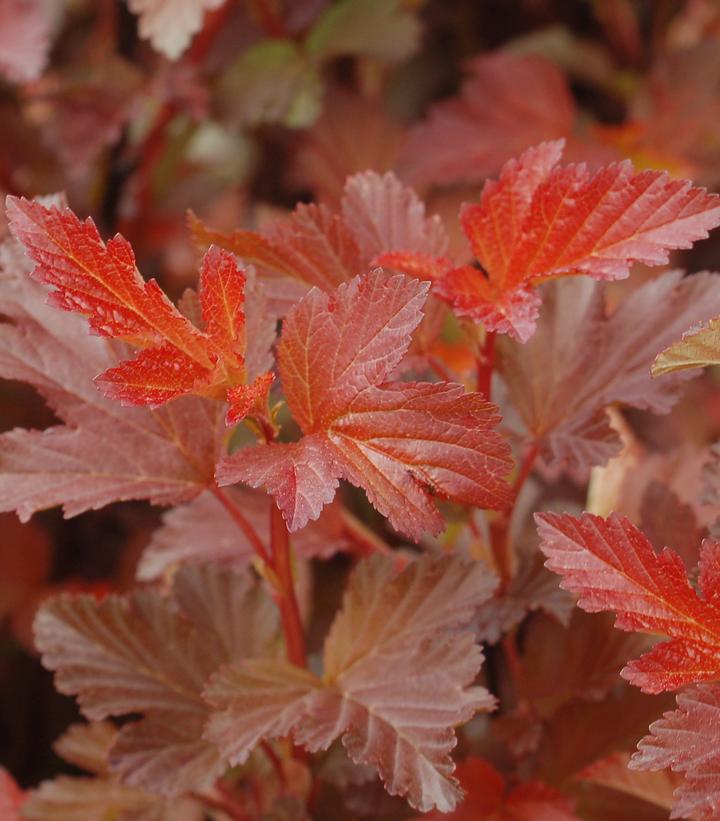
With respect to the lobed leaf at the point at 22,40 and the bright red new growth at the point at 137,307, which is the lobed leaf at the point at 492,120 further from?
the bright red new growth at the point at 137,307

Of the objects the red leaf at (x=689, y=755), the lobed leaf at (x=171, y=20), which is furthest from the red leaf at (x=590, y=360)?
the lobed leaf at (x=171, y=20)

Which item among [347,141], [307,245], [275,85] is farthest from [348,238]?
[347,141]

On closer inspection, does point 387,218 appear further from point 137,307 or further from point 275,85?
point 275,85

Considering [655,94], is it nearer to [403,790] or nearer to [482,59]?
[482,59]

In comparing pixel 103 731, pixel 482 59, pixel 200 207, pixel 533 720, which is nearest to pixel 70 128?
pixel 200 207

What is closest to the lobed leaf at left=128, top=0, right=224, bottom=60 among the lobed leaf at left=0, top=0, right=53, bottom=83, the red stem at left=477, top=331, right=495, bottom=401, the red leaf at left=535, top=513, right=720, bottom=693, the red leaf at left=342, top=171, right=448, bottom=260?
the lobed leaf at left=0, top=0, right=53, bottom=83

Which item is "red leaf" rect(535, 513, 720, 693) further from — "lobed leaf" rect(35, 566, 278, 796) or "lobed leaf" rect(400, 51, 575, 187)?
"lobed leaf" rect(400, 51, 575, 187)
